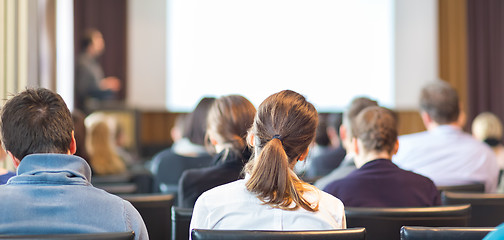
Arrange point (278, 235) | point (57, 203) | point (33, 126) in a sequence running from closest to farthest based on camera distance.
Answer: point (278, 235) → point (57, 203) → point (33, 126)

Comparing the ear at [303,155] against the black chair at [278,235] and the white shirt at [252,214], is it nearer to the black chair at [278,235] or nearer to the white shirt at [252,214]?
the white shirt at [252,214]

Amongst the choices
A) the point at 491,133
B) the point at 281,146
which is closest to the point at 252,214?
the point at 281,146

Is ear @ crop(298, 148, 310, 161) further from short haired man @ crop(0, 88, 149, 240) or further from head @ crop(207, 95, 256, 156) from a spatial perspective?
head @ crop(207, 95, 256, 156)

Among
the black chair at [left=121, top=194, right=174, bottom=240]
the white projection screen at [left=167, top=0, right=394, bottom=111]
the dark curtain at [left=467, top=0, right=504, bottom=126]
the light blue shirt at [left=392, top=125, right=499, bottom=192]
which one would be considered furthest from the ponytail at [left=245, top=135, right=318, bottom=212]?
the dark curtain at [left=467, top=0, right=504, bottom=126]

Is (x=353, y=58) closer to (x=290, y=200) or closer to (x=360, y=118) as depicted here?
(x=360, y=118)

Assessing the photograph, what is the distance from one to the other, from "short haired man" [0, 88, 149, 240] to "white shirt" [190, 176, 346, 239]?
183mm

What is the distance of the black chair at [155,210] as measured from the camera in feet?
6.91

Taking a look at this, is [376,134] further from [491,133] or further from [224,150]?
[491,133]

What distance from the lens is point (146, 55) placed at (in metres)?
8.33

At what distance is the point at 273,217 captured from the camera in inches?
61.4

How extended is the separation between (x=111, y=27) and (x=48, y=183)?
7062 millimetres

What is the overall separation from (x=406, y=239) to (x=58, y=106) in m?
0.97

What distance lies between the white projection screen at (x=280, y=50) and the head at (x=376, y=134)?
6.07 meters

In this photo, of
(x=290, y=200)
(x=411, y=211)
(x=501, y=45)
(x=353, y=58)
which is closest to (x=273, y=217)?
(x=290, y=200)
